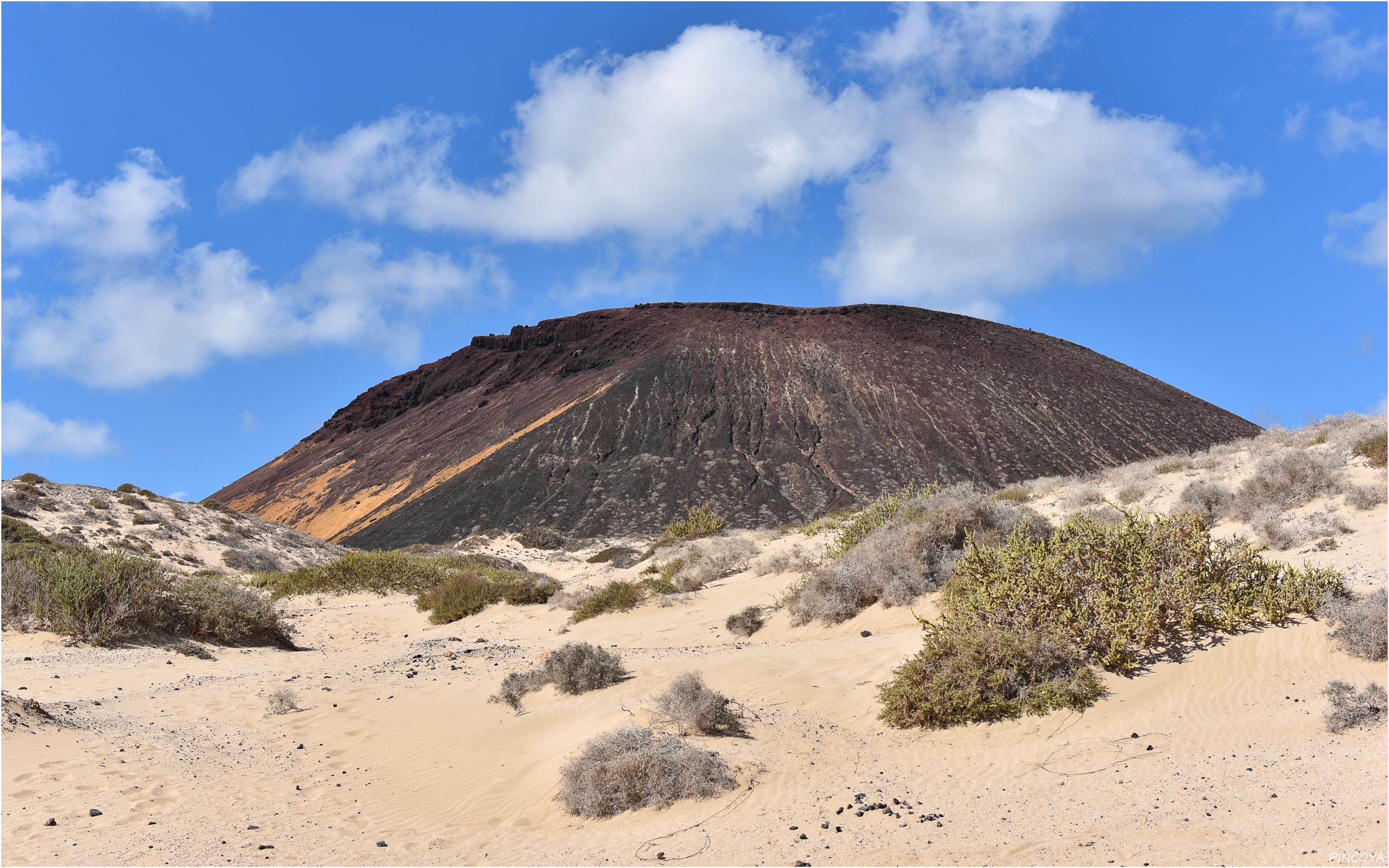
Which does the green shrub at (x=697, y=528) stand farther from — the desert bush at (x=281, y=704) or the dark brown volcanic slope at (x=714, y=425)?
the desert bush at (x=281, y=704)

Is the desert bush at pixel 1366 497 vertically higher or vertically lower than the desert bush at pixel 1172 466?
lower

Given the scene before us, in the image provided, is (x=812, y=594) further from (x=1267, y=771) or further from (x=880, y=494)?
(x=880, y=494)

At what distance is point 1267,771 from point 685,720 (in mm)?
3921

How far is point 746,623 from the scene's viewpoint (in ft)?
Result: 39.3

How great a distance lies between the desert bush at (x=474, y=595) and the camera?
16.6 m

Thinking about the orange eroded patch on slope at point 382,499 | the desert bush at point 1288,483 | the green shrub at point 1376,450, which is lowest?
the desert bush at point 1288,483

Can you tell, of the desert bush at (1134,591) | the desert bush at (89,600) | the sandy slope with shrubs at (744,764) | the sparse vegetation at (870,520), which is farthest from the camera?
the sparse vegetation at (870,520)

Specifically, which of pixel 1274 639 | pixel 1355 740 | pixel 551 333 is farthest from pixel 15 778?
pixel 551 333

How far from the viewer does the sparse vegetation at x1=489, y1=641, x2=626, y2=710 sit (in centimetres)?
863

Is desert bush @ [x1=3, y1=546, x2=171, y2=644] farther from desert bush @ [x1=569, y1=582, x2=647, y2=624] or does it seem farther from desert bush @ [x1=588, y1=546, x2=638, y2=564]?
desert bush @ [x1=588, y1=546, x2=638, y2=564]

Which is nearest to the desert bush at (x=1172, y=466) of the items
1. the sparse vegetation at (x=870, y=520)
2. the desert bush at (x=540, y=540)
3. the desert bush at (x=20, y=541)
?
the sparse vegetation at (x=870, y=520)

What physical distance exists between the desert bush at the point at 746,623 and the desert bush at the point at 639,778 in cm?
592

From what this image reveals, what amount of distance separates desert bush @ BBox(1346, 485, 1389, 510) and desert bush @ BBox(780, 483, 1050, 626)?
147 inches

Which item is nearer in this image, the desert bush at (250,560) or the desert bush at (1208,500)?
the desert bush at (1208,500)
